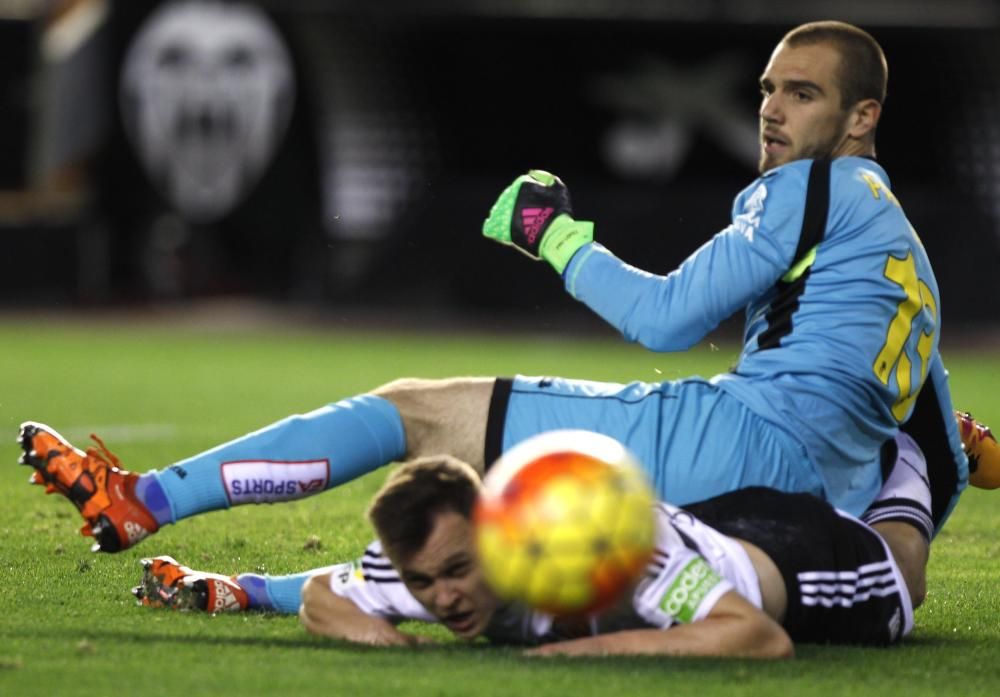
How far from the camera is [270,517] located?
7863 millimetres

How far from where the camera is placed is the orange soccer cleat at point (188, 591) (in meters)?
5.54

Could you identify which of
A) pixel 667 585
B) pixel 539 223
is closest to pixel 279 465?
pixel 539 223

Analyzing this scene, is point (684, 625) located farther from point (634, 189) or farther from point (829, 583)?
point (634, 189)

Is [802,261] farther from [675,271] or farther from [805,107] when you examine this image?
[805,107]

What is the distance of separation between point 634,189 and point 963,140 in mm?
4356

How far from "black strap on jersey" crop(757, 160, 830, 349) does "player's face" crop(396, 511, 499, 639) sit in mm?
1307

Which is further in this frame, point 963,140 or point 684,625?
point 963,140

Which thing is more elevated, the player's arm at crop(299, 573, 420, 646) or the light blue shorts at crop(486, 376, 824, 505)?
the light blue shorts at crop(486, 376, 824, 505)

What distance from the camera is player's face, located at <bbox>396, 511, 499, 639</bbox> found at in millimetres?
4695

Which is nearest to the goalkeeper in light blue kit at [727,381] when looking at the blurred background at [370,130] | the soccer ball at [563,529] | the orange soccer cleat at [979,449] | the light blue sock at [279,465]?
the light blue sock at [279,465]

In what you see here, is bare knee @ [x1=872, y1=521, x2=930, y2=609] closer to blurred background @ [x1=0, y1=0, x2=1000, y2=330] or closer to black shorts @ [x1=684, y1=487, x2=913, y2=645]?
black shorts @ [x1=684, y1=487, x2=913, y2=645]

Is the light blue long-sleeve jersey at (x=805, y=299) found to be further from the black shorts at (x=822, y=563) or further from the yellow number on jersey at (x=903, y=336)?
the black shorts at (x=822, y=563)

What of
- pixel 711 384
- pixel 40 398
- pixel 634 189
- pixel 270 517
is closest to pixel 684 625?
pixel 711 384

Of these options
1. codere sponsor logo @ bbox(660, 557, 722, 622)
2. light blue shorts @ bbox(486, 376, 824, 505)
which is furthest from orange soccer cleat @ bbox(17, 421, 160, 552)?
codere sponsor logo @ bbox(660, 557, 722, 622)
